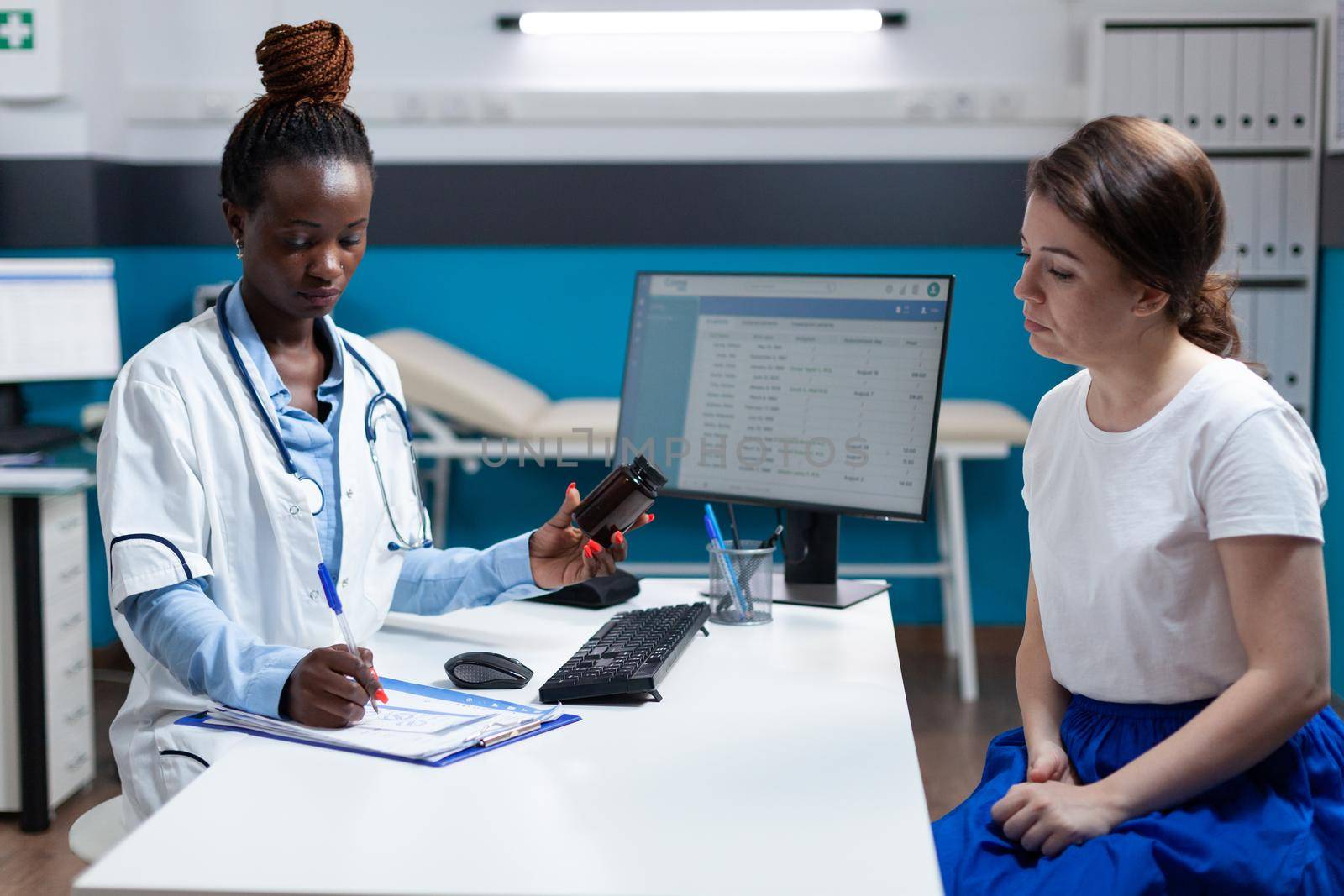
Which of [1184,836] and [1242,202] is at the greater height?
[1242,202]

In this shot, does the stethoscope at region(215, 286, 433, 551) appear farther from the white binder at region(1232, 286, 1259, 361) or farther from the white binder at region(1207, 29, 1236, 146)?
the white binder at region(1207, 29, 1236, 146)

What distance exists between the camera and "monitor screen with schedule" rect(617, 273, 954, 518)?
172 cm

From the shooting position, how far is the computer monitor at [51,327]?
9.63 ft

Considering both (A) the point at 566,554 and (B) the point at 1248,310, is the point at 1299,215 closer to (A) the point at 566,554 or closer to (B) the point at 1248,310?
(B) the point at 1248,310

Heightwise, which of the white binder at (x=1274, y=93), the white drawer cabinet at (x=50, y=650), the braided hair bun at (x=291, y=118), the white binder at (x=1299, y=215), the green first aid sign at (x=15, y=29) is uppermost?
the green first aid sign at (x=15, y=29)

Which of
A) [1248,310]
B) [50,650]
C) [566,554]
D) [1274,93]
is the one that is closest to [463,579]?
[566,554]

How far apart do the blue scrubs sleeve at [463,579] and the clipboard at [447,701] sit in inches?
9.8

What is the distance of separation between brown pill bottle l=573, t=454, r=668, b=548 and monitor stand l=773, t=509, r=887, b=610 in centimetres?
39

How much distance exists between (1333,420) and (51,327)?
3195 millimetres

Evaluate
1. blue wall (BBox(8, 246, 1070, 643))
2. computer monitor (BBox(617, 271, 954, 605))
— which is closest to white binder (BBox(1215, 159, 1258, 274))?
blue wall (BBox(8, 246, 1070, 643))

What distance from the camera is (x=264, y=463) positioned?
1.37 m

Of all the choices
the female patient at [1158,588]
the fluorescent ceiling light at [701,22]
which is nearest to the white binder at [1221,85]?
the fluorescent ceiling light at [701,22]

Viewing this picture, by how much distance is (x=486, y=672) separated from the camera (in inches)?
52.9

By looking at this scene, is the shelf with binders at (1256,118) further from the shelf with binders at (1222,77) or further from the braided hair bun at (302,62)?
the braided hair bun at (302,62)
